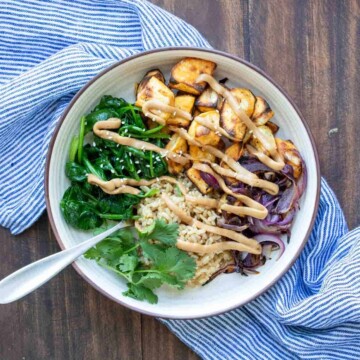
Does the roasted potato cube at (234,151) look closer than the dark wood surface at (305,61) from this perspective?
Yes

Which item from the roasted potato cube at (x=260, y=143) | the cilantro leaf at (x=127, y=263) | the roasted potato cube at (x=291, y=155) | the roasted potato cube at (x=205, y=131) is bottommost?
the cilantro leaf at (x=127, y=263)

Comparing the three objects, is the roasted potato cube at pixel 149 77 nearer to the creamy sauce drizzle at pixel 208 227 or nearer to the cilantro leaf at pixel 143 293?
the creamy sauce drizzle at pixel 208 227

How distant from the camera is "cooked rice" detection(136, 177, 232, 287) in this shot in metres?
2.26

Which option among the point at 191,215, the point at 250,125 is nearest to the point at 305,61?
the point at 250,125

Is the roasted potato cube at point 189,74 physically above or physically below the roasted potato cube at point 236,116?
above

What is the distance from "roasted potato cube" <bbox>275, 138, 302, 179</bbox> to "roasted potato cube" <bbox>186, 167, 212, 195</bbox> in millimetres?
306

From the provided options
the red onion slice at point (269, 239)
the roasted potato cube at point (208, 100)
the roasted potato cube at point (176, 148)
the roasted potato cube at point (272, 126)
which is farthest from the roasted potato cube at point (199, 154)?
the red onion slice at point (269, 239)

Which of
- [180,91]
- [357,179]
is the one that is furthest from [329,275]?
[180,91]

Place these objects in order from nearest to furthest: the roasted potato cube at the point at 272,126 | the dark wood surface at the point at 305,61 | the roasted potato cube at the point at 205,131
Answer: the roasted potato cube at the point at 205,131
the roasted potato cube at the point at 272,126
the dark wood surface at the point at 305,61

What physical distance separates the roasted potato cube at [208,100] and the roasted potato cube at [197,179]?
0.77ft

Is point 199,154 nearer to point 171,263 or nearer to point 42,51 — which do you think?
point 171,263

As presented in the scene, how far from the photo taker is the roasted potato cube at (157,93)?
2.19 metres

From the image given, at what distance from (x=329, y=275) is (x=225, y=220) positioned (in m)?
0.47

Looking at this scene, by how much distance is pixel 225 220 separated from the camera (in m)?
2.28
